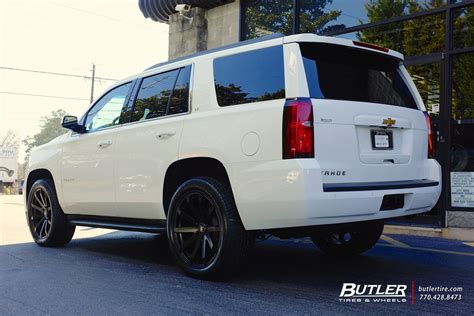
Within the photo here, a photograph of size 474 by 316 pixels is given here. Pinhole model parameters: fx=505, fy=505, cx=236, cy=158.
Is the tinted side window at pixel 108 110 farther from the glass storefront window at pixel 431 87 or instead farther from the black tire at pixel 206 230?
the glass storefront window at pixel 431 87

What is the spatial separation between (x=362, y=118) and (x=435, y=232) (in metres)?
4.52

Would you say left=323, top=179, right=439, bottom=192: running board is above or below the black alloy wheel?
above

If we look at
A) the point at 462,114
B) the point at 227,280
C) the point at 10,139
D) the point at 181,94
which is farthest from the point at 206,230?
the point at 10,139

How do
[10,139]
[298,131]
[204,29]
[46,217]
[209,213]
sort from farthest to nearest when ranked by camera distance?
[10,139]
[204,29]
[46,217]
[209,213]
[298,131]

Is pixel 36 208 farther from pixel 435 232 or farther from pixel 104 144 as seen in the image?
pixel 435 232

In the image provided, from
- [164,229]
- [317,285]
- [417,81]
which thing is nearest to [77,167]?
[164,229]

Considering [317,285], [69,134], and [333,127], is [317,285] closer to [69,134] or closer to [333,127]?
[333,127]

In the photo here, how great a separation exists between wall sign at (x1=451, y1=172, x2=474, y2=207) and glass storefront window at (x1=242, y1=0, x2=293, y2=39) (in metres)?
4.47

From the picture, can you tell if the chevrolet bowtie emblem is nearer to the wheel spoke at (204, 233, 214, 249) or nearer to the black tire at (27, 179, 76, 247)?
the wheel spoke at (204, 233, 214, 249)

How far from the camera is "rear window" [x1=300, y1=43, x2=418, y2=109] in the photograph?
390cm

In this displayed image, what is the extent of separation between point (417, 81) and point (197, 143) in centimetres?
524

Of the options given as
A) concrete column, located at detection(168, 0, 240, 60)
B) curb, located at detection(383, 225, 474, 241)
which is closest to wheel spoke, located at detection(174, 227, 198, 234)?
curb, located at detection(383, 225, 474, 241)

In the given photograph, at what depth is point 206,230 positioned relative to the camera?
422cm

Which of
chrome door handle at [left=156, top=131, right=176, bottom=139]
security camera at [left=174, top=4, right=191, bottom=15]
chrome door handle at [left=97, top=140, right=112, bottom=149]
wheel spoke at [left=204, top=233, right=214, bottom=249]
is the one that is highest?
security camera at [left=174, top=4, right=191, bottom=15]
